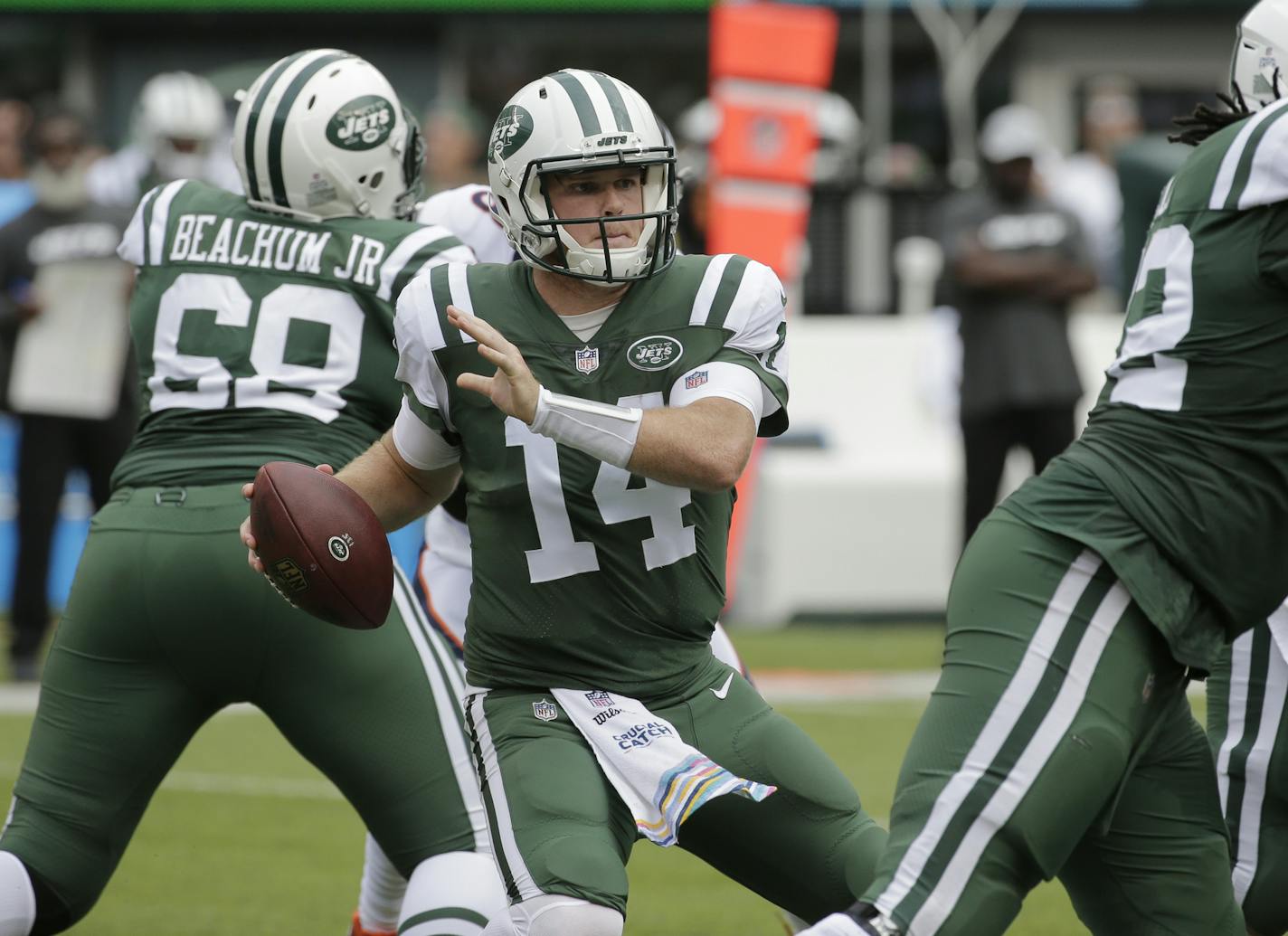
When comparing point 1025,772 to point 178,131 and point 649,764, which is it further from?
point 178,131

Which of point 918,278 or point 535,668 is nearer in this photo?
point 535,668

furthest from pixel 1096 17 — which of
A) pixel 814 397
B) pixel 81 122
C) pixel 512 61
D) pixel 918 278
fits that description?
pixel 81 122

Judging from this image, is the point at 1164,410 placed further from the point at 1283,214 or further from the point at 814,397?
the point at 814,397

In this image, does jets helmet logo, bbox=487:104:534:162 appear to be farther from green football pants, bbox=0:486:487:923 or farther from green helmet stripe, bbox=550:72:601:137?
green football pants, bbox=0:486:487:923

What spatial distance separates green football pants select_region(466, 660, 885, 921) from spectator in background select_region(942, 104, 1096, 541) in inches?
215

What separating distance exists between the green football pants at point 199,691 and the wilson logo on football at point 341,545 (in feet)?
0.95

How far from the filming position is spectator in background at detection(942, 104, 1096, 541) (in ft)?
28.5

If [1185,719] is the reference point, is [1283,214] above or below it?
above

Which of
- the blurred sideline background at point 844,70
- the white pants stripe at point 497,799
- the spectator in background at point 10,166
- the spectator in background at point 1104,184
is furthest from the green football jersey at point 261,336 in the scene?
the spectator in background at point 1104,184

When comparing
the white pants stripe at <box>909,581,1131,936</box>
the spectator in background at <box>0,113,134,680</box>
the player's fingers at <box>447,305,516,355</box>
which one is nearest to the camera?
the white pants stripe at <box>909,581,1131,936</box>

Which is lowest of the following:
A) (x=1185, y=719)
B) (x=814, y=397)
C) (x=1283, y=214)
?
(x=814, y=397)

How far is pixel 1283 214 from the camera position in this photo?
3.03 meters

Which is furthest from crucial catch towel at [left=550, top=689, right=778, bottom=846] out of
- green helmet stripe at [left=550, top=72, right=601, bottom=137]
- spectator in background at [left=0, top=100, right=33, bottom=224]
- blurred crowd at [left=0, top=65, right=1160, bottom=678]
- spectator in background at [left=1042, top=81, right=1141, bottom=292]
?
spectator in background at [left=1042, top=81, right=1141, bottom=292]

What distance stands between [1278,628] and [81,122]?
680cm
